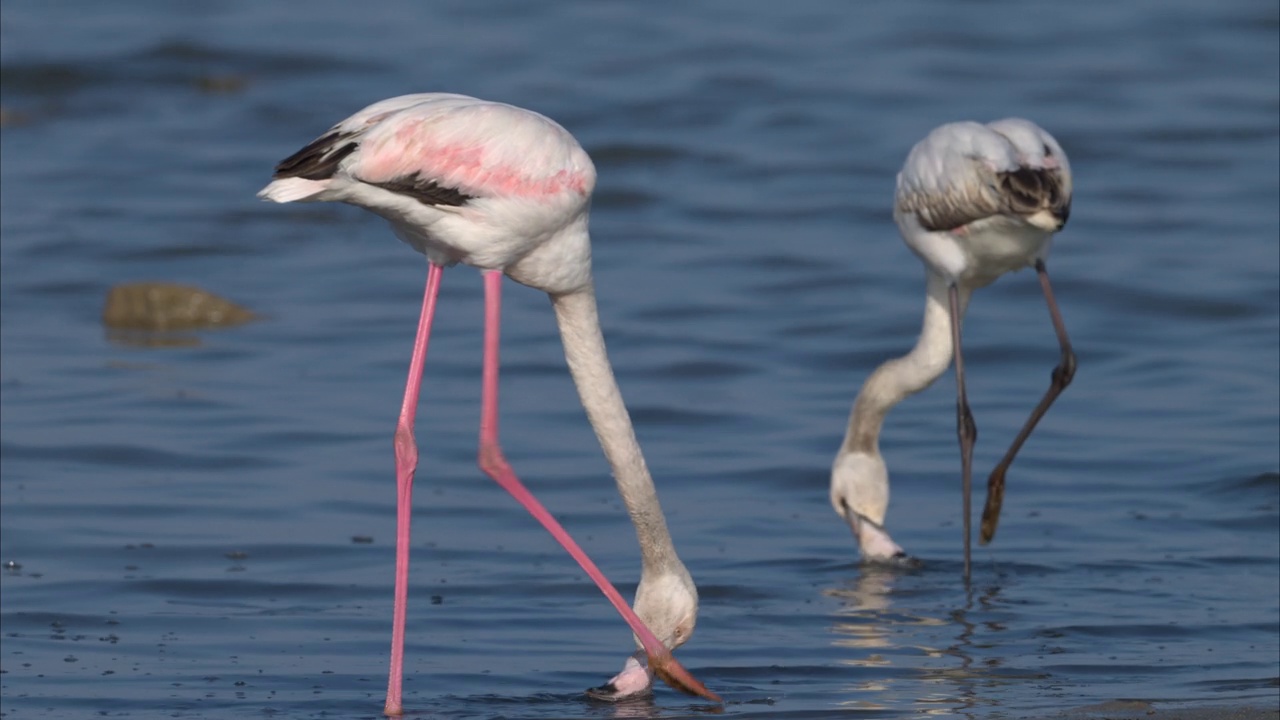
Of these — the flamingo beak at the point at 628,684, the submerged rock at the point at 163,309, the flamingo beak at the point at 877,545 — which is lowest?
the flamingo beak at the point at 877,545

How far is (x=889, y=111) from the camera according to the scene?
62.3 ft

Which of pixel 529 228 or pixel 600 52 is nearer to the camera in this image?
pixel 529 228

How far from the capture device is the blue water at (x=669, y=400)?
664cm

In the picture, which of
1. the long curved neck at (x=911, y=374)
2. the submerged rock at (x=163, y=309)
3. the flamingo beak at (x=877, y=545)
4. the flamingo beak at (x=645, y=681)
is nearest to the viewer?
the flamingo beak at (x=645, y=681)

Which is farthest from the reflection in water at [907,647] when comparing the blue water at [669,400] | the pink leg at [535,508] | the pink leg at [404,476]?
the pink leg at [404,476]

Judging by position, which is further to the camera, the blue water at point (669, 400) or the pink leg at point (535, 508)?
the blue water at point (669, 400)

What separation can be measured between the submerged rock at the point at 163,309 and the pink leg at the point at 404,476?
6037 mm

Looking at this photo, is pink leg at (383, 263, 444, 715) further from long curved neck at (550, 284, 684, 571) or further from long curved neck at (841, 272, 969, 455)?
long curved neck at (841, 272, 969, 455)

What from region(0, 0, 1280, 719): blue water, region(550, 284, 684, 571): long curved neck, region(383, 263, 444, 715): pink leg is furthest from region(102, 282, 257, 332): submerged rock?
region(550, 284, 684, 571): long curved neck

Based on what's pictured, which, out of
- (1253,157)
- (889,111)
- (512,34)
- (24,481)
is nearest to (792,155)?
(889,111)

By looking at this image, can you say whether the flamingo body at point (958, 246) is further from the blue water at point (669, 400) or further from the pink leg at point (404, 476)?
the pink leg at point (404, 476)

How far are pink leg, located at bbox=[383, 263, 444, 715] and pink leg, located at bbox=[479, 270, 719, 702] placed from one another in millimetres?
175

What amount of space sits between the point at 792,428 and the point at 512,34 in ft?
44.4

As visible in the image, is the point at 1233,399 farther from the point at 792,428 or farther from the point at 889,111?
the point at 889,111
